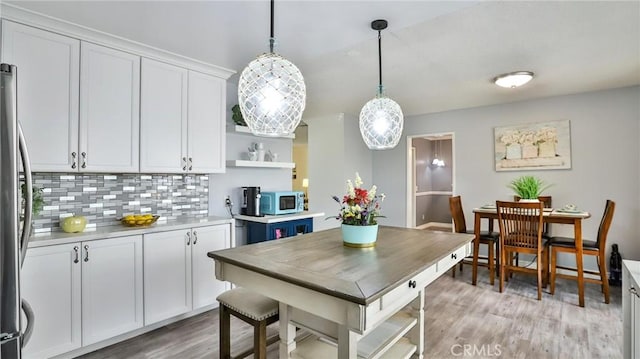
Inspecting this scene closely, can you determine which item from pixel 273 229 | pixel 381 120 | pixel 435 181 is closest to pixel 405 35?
pixel 381 120

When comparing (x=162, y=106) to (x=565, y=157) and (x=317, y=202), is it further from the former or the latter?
(x=565, y=157)

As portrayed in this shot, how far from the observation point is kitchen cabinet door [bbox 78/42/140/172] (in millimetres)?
2377

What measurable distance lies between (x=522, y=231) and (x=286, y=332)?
2.94 m

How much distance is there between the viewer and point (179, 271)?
2.73m

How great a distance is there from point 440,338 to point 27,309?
100 inches

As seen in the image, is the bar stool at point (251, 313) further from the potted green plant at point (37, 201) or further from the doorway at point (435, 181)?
the doorway at point (435, 181)

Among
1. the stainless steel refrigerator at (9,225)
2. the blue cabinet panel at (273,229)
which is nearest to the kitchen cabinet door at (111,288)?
the blue cabinet panel at (273,229)

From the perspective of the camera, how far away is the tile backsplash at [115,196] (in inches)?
96.3

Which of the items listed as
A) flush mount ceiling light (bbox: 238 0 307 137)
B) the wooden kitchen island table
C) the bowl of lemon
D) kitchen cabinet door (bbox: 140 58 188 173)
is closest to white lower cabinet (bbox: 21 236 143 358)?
the bowl of lemon

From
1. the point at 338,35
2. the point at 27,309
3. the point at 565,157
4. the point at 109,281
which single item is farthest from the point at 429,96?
the point at 27,309

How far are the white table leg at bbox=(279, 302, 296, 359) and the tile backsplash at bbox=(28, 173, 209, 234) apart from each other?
6.17 ft

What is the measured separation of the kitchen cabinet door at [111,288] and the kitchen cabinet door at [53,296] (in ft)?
0.17

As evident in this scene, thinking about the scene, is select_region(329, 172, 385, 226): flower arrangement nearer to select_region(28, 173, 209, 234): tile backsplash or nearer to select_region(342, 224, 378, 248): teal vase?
select_region(342, 224, 378, 248): teal vase

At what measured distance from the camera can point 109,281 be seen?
234cm
